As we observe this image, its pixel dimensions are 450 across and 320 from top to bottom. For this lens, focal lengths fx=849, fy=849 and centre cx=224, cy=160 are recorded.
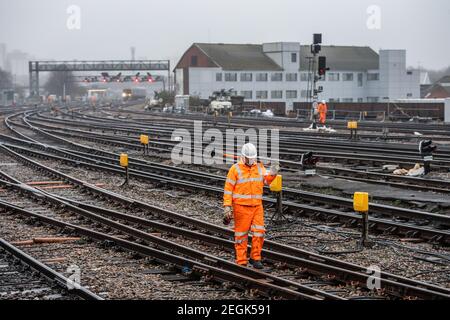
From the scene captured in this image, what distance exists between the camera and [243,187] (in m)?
11.2

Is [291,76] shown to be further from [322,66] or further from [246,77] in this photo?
[322,66]

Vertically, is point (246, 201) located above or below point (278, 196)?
above

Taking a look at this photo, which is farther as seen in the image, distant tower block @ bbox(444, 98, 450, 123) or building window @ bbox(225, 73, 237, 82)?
building window @ bbox(225, 73, 237, 82)

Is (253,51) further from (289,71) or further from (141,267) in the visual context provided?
(141,267)

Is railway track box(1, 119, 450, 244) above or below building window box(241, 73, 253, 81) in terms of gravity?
below

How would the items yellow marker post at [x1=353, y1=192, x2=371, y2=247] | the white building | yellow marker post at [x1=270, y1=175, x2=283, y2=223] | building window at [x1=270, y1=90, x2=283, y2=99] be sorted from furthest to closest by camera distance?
building window at [x1=270, y1=90, x2=283, y2=99] < the white building < yellow marker post at [x1=270, y1=175, x2=283, y2=223] < yellow marker post at [x1=353, y1=192, x2=371, y2=247]

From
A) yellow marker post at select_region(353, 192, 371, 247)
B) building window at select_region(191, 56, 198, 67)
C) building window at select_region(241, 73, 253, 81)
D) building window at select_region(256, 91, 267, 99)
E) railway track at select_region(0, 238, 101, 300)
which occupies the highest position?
building window at select_region(191, 56, 198, 67)

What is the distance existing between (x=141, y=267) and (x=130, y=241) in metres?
1.77

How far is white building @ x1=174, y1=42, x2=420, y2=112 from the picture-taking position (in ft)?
278

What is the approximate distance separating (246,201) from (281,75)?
76.5 metres

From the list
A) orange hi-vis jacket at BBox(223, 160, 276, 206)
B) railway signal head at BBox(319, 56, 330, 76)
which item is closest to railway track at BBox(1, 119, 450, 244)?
orange hi-vis jacket at BBox(223, 160, 276, 206)

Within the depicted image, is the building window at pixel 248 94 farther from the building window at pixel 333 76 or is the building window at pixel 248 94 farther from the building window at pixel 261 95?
the building window at pixel 333 76

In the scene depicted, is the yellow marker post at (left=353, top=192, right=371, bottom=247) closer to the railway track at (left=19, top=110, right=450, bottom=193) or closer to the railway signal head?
the railway track at (left=19, top=110, right=450, bottom=193)

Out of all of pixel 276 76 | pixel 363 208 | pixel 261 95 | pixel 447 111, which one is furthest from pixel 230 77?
pixel 363 208
